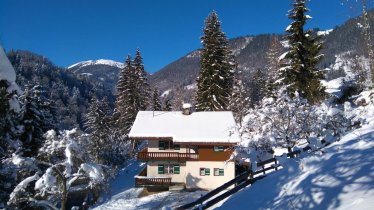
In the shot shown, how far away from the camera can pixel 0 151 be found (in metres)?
14.4

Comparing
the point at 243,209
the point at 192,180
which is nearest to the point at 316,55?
the point at 192,180

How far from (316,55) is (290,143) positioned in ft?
52.8

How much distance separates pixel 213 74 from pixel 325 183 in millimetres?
36908

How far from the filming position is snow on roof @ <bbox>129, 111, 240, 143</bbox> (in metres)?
38.8

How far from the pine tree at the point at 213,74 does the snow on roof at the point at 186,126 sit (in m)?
4.82

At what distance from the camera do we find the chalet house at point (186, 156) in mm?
38594

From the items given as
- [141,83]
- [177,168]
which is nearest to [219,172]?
[177,168]

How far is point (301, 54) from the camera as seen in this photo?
34688 mm

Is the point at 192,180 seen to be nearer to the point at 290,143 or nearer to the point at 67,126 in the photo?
the point at 290,143

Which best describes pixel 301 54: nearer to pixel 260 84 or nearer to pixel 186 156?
pixel 186 156

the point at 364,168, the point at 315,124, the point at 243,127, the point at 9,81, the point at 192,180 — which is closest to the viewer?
the point at 364,168

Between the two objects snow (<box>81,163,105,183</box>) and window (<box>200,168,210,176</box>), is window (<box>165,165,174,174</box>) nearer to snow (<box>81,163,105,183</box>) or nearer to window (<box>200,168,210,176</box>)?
window (<box>200,168,210,176</box>)

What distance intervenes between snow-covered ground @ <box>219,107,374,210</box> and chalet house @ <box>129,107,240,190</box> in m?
24.3

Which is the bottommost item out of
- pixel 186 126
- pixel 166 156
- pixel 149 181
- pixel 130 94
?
pixel 149 181
